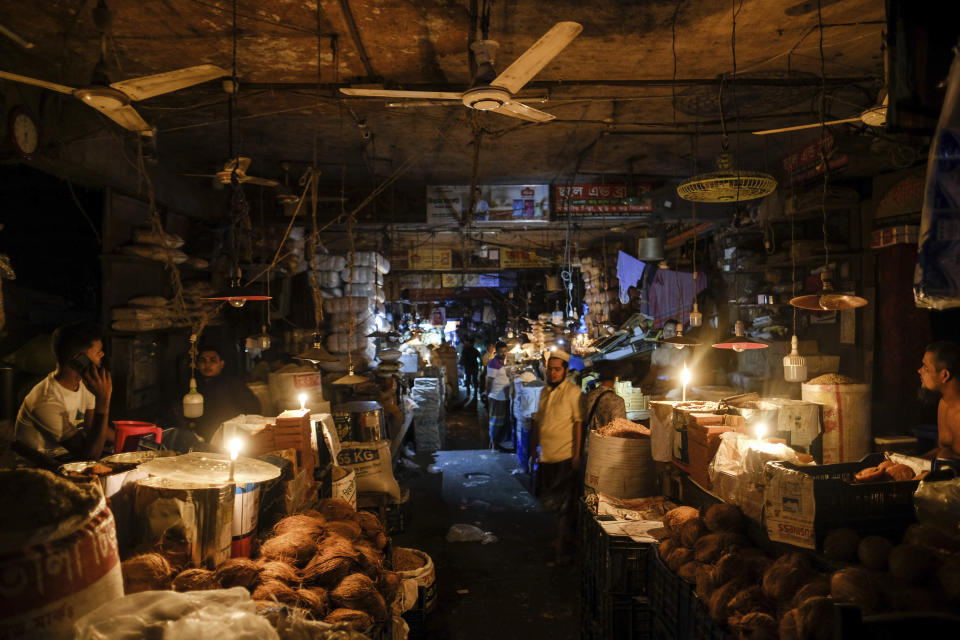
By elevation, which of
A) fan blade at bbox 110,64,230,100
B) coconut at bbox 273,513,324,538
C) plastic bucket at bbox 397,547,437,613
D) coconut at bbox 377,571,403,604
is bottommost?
plastic bucket at bbox 397,547,437,613

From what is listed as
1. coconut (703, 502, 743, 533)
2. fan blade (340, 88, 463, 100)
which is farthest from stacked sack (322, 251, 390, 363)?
coconut (703, 502, 743, 533)

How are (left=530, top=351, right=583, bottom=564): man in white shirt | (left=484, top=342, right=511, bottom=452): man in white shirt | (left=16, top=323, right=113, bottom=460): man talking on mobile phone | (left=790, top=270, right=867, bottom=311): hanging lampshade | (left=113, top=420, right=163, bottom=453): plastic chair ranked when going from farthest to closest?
(left=484, top=342, right=511, bottom=452): man in white shirt, (left=530, top=351, right=583, bottom=564): man in white shirt, (left=113, top=420, right=163, bottom=453): plastic chair, (left=16, top=323, right=113, bottom=460): man talking on mobile phone, (left=790, top=270, right=867, bottom=311): hanging lampshade


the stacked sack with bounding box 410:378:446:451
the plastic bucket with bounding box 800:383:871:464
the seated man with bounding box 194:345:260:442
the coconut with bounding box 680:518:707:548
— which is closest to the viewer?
the coconut with bounding box 680:518:707:548

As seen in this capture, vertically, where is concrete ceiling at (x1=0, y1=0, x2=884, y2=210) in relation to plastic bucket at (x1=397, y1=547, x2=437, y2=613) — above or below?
above

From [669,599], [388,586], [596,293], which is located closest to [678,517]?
[669,599]

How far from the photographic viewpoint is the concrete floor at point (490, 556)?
15.4 ft

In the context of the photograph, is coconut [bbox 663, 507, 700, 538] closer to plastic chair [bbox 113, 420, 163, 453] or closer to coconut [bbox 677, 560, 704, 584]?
coconut [bbox 677, 560, 704, 584]

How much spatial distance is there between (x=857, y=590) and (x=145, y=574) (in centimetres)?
271

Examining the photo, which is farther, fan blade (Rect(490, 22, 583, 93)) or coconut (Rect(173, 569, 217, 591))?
fan blade (Rect(490, 22, 583, 93))

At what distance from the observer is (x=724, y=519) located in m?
2.95

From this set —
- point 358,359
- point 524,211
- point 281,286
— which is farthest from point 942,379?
point 281,286

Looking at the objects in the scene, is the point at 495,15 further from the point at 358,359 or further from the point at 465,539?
the point at 358,359

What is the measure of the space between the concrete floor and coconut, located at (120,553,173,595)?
2573 millimetres

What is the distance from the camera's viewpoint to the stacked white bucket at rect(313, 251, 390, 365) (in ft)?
30.7
